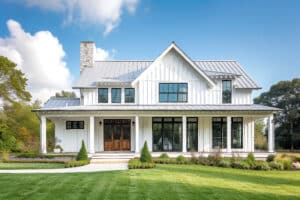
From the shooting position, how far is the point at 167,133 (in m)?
24.3

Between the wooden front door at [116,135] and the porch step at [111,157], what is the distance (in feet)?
8.82

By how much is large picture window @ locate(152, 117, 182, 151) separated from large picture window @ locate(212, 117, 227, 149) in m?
2.79

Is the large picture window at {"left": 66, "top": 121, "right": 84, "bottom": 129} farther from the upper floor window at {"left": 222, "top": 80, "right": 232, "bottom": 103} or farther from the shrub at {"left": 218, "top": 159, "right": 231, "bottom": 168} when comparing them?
the shrub at {"left": 218, "top": 159, "right": 231, "bottom": 168}

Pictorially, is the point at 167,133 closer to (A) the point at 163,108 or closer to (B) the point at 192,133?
(B) the point at 192,133

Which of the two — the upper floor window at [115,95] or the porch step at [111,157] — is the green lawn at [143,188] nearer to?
the porch step at [111,157]

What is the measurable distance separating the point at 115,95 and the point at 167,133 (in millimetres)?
5246

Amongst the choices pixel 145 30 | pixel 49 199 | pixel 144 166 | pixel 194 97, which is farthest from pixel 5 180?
pixel 145 30

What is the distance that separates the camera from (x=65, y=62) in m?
34.1

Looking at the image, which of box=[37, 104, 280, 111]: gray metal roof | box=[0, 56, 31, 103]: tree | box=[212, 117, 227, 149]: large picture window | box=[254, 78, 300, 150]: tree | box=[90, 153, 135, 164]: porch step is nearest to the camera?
box=[90, 153, 135, 164]: porch step

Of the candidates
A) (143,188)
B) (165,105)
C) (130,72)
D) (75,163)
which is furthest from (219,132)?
(143,188)

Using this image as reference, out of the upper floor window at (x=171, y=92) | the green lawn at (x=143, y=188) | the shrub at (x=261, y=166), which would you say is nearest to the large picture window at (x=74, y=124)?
the upper floor window at (x=171, y=92)

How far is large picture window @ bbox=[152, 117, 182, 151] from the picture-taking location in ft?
79.7

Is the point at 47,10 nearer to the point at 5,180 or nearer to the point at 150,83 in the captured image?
the point at 150,83

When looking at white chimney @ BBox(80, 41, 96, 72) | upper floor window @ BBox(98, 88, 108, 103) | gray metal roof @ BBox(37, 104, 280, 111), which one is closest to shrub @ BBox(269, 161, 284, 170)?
gray metal roof @ BBox(37, 104, 280, 111)
